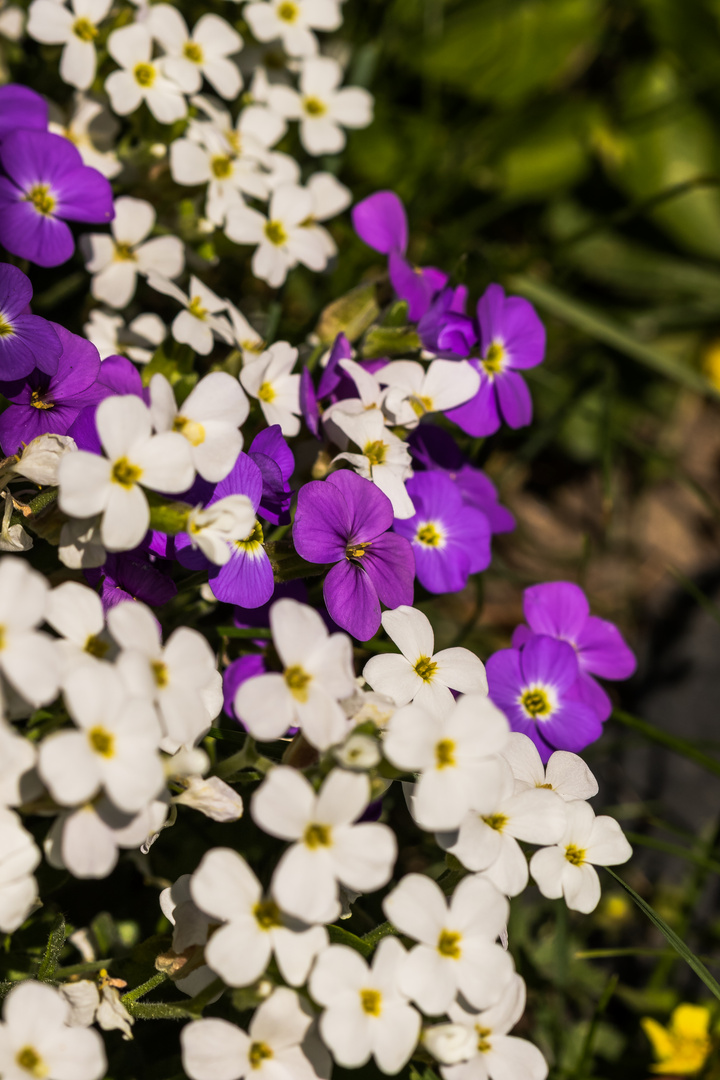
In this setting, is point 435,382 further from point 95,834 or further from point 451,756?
point 95,834

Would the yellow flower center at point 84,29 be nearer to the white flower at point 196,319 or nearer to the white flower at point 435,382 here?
the white flower at point 196,319

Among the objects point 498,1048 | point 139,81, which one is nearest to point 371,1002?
point 498,1048

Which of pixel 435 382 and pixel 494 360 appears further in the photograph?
pixel 494 360

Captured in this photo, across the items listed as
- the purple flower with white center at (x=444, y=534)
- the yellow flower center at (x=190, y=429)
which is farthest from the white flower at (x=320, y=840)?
the purple flower with white center at (x=444, y=534)

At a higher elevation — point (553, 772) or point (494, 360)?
point (494, 360)

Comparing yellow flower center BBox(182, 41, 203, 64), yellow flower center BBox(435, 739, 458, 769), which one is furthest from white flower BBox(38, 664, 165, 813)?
yellow flower center BBox(182, 41, 203, 64)

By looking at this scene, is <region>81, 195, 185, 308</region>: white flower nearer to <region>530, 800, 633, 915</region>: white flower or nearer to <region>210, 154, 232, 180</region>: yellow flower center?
<region>210, 154, 232, 180</region>: yellow flower center
